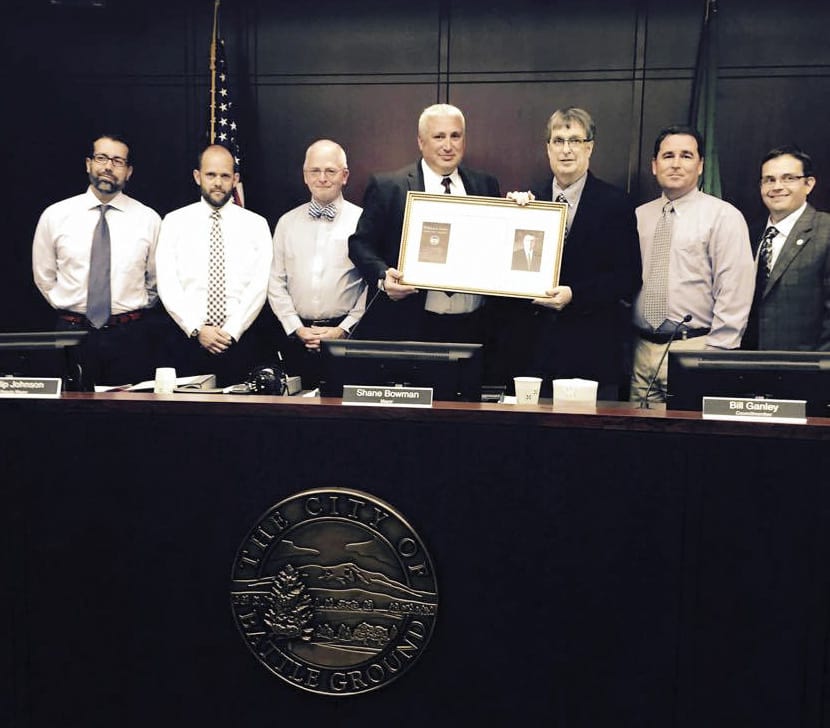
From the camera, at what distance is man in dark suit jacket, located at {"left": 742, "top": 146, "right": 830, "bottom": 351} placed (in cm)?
367

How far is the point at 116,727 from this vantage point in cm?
187

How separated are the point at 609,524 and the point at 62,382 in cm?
141

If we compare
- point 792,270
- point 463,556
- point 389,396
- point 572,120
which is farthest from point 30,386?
point 792,270

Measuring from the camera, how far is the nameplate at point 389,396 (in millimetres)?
1836

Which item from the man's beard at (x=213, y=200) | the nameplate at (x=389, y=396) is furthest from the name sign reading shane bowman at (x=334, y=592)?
the man's beard at (x=213, y=200)

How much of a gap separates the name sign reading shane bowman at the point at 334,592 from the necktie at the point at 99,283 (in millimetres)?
2620

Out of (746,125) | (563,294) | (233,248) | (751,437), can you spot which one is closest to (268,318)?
(233,248)

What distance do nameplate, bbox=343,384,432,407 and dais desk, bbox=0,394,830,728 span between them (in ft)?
0.16

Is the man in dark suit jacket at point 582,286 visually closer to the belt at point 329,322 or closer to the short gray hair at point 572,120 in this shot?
the short gray hair at point 572,120

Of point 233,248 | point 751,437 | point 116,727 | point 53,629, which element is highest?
point 233,248

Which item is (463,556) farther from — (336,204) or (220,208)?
(220,208)

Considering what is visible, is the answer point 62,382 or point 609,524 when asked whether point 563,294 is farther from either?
point 62,382

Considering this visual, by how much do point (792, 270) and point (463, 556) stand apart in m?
2.69

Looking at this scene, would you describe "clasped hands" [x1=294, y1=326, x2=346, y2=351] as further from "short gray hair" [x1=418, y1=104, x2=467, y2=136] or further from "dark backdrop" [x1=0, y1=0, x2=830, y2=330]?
"short gray hair" [x1=418, y1=104, x2=467, y2=136]
